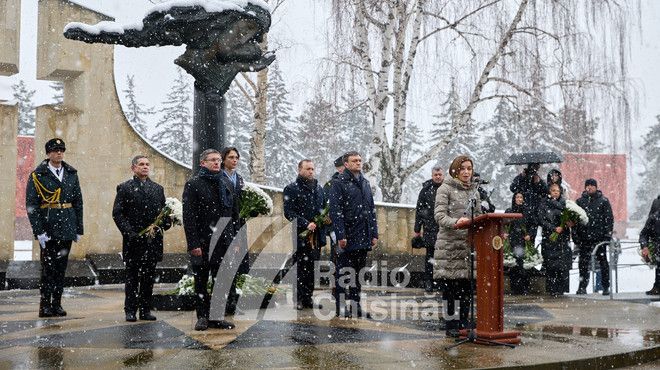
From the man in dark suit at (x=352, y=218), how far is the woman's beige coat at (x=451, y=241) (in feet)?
5.22

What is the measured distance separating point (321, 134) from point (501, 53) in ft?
77.6

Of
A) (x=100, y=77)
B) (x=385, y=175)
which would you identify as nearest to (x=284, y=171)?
(x=385, y=175)

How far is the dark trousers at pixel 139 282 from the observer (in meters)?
10.1

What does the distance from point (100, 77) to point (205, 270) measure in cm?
865

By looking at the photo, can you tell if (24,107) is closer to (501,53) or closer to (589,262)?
(501,53)

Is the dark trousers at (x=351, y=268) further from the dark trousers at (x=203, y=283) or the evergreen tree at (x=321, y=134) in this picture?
the evergreen tree at (x=321, y=134)

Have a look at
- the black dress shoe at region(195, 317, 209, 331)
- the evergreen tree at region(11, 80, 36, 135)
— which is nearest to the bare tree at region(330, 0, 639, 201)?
the black dress shoe at region(195, 317, 209, 331)

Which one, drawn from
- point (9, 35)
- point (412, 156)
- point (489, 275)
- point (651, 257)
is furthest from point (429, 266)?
point (412, 156)

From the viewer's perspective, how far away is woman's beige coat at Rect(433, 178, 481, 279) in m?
8.89

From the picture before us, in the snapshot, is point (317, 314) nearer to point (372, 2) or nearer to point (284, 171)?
point (372, 2)

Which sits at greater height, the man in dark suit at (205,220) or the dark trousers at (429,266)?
the man in dark suit at (205,220)

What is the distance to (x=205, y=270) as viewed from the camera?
923cm

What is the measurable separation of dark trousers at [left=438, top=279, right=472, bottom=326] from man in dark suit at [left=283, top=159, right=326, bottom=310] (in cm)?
267

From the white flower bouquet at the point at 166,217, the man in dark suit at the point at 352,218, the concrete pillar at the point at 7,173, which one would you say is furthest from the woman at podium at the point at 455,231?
the concrete pillar at the point at 7,173
